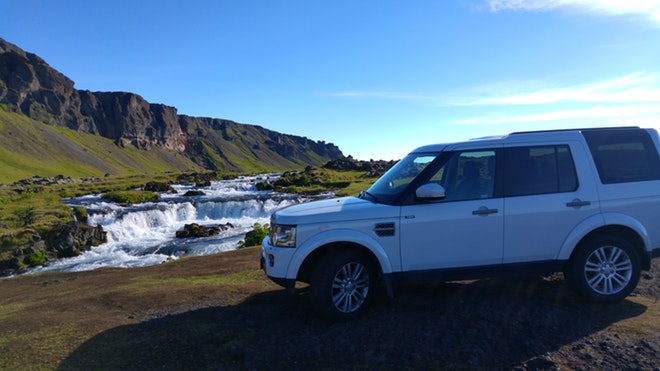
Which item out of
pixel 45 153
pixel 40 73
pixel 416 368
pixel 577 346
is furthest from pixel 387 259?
pixel 40 73

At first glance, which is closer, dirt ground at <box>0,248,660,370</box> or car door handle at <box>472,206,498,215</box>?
dirt ground at <box>0,248,660,370</box>

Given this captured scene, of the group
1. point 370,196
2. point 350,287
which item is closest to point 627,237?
point 370,196

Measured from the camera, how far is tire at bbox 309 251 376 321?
5.26 m

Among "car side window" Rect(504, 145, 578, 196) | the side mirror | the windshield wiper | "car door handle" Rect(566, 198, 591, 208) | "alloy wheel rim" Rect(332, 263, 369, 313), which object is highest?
"car side window" Rect(504, 145, 578, 196)

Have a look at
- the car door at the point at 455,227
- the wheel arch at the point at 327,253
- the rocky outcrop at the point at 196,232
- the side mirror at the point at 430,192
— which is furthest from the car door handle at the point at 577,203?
the rocky outcrop at the point at 196,232

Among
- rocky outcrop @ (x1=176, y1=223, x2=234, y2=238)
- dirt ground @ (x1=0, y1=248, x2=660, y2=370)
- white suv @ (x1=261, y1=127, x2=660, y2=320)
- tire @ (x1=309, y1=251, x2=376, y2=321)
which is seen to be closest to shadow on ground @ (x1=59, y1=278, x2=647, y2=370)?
dirt ground @ (x1=0, y1=248, x2=660, y2=370)

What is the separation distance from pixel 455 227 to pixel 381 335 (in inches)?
67.8

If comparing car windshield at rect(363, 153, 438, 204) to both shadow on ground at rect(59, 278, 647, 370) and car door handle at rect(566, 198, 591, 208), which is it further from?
car door handle at rect(566, 198, 591, 208)

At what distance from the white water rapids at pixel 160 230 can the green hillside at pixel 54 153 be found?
79568 mm

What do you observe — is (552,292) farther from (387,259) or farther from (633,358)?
(387,259)

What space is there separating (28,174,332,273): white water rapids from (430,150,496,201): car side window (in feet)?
55.2

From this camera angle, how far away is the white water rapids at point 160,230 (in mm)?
20031

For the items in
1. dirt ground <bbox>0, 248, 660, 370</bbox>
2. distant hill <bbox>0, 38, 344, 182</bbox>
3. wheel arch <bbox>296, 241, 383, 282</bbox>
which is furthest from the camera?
distant hill <bbox>0, 38, 344, 182</bbox>

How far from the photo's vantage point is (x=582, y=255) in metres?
5.81
